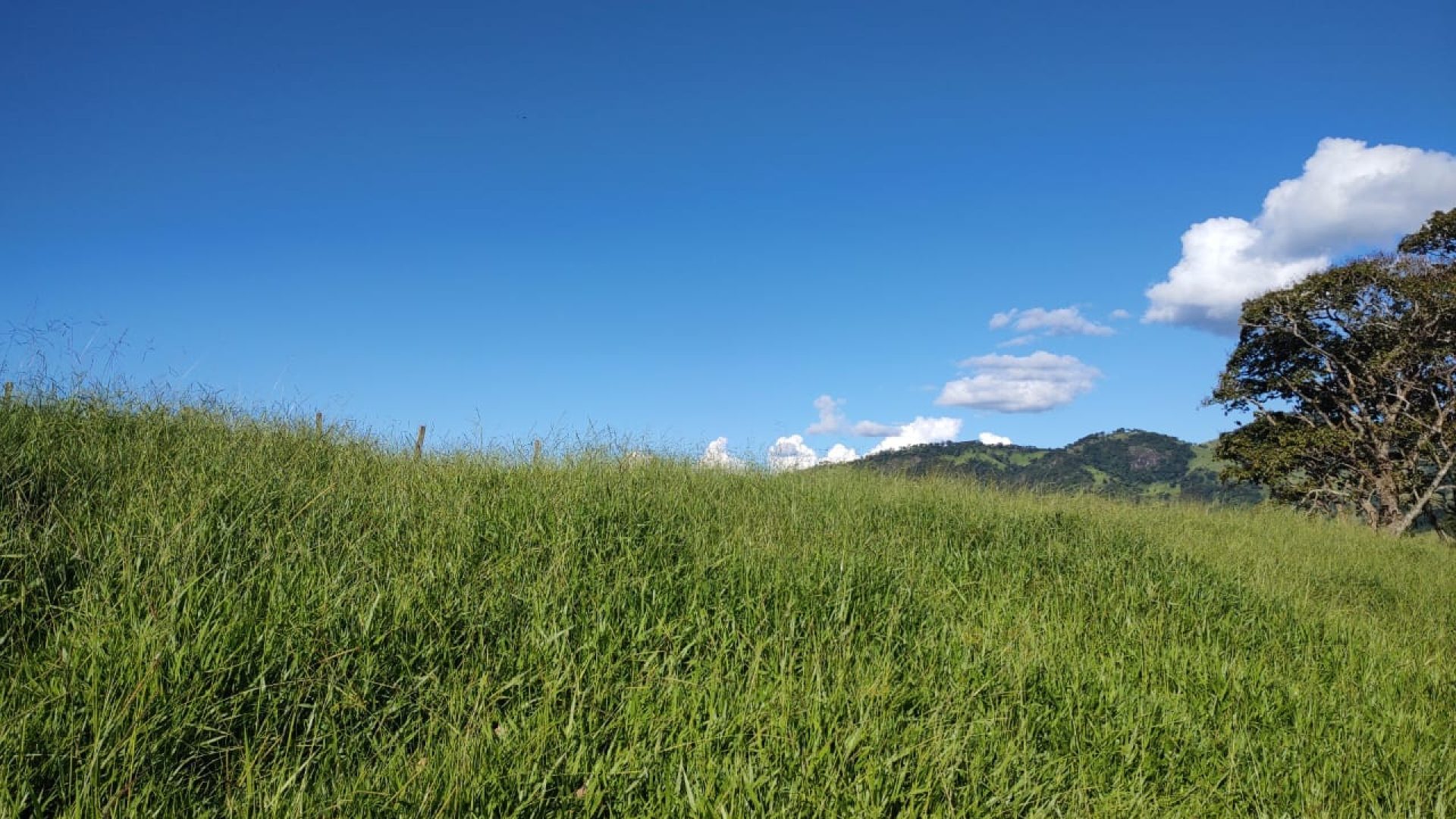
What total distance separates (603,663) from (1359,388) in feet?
66.9

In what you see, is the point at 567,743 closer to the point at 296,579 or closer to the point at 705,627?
the point at 705,627

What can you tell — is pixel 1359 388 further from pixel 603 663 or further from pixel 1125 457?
pixel 1125 457

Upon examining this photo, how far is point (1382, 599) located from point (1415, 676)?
3651 mm

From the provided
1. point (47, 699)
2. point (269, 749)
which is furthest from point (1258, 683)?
point (47, 699)

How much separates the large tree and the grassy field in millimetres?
13044

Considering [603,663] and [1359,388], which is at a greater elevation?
[1359,388]

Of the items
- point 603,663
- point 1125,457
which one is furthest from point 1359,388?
point 1125,457

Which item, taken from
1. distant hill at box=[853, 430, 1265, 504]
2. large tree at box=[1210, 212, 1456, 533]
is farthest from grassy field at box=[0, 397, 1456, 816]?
distant hill at box=[853, 430, 1265, 504]

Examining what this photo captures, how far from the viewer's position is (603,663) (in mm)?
3428

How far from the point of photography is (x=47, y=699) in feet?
8.22

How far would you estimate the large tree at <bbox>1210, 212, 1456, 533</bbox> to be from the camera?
16.3m

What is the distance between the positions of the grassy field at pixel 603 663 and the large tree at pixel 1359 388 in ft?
42.8

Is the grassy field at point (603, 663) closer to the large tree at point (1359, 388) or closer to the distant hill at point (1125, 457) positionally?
the large tree at point (1359, 388)

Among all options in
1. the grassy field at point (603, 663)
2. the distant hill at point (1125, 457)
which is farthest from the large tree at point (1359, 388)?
the distant hill at point (1125, 457)
